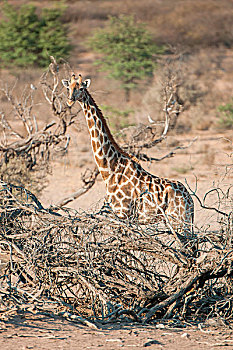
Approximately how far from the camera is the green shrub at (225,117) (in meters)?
15.9

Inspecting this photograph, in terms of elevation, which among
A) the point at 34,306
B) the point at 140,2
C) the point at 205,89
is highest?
the point at 140,2

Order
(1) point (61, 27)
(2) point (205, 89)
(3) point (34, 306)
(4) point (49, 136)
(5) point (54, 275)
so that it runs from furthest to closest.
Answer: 1. (1) point (61, 27)
2. (2) point (205, 89)
3. (4) point (49, 136)
4. (5) point (54, 275)
5. (3) point (34, 306)

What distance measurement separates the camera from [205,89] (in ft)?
63.0

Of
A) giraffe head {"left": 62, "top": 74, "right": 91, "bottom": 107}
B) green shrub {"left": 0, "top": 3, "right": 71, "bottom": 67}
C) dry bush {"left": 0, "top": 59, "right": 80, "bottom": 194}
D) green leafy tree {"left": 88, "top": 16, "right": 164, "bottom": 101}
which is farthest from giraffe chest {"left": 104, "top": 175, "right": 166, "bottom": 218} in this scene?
Answer: green shrub {"left": 0, "top": 3, "right": 71, "bottom": 67}

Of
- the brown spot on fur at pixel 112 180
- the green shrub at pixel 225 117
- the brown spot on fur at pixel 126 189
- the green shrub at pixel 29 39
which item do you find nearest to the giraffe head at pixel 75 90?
the brown spot on fur at pixel 112 180

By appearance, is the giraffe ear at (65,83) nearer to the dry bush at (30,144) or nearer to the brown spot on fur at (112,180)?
the dry bush at (30,144)

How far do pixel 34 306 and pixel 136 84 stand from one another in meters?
16.0

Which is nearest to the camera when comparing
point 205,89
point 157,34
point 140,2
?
point 205,89

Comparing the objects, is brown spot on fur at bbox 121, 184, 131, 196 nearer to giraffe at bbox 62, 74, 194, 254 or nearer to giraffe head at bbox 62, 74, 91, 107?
giraffe at bbox 62, 74, 194, 254

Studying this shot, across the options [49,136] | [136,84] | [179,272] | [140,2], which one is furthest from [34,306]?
[140,2]

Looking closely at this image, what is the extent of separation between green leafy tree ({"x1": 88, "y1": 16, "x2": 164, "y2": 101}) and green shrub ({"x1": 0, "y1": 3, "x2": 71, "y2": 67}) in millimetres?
1395

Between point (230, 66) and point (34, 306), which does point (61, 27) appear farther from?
point (34, 306)

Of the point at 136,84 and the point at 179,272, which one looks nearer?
the point at 179,272

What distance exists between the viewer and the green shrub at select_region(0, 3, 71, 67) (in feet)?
68.2
